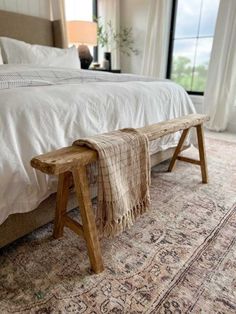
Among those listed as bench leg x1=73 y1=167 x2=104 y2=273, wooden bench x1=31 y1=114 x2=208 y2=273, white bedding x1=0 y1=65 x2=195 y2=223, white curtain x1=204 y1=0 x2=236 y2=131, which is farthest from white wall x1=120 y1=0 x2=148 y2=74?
bench leg x1=73 y1=167 x2=104 y2=273

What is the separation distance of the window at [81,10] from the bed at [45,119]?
2.53m

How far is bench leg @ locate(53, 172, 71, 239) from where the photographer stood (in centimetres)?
112

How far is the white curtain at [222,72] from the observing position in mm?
3207

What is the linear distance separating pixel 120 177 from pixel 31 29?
105 inches

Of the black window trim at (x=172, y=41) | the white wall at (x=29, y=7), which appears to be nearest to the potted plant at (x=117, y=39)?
the black window trim at (x=172, y=41)

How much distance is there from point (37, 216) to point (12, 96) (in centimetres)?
58

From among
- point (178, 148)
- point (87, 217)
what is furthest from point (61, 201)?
point (178, 148)

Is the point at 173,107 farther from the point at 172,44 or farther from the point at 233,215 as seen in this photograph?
the point at 172,44

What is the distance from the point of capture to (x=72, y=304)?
93 cm

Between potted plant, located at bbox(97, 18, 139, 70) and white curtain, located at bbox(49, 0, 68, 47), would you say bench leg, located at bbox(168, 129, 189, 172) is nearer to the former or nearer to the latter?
white curtain, located at bbox(49, 0, 68, 47)

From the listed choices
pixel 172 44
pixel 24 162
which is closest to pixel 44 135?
pixel 24 162

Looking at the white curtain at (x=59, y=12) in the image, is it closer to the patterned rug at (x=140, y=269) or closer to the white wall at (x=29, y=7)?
the white wall at (x=29, y=7)

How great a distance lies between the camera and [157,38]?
393 cm

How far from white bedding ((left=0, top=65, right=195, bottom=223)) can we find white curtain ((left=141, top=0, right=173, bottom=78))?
2.57m
